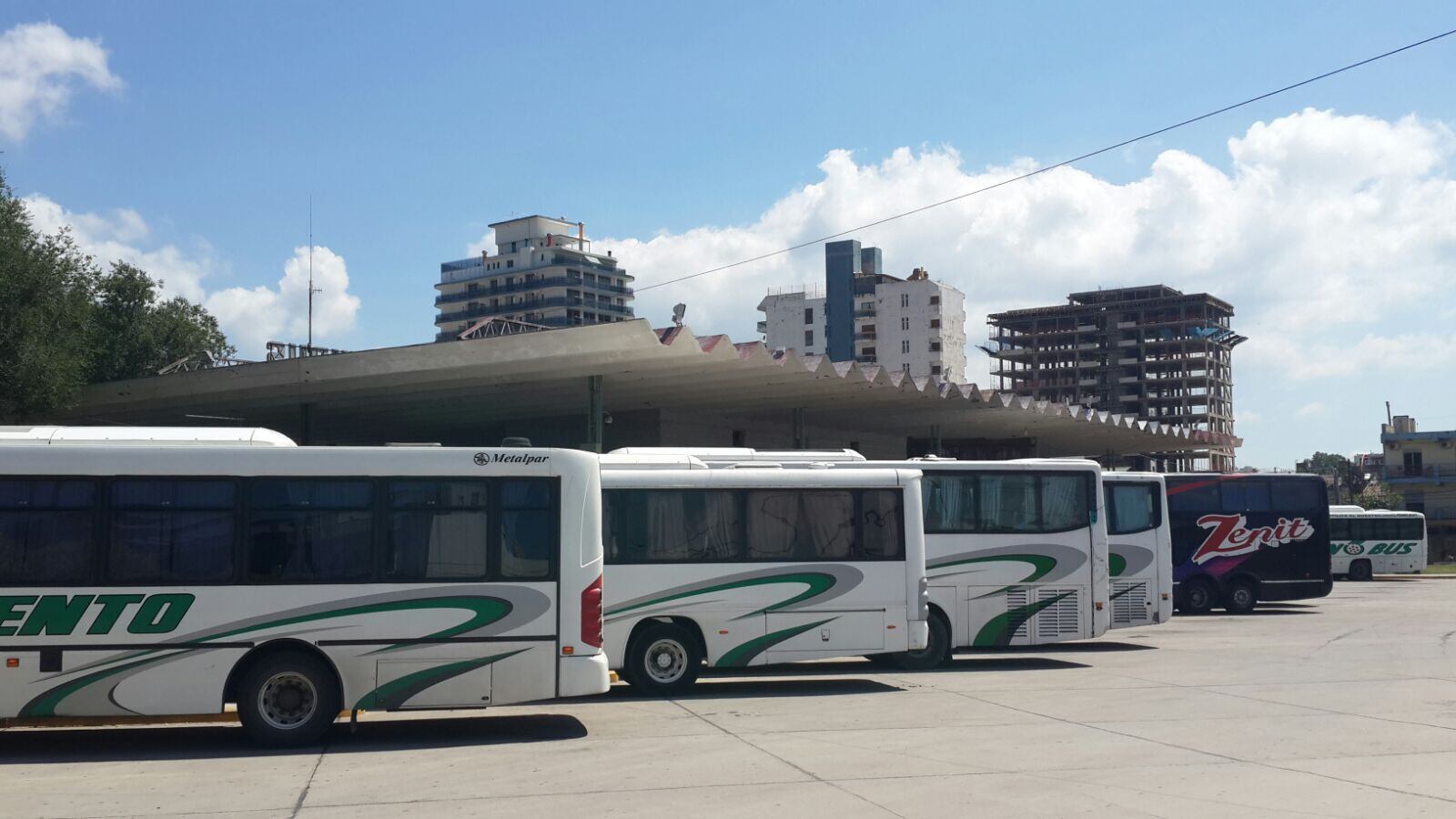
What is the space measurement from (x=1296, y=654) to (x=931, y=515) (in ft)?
20.6

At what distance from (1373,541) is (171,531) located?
166 feet

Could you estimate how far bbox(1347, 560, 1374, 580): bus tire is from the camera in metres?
51.2

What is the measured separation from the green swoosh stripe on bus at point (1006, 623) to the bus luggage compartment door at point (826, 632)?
3308 mm

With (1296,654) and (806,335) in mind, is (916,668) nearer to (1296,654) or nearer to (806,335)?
(1296,654)

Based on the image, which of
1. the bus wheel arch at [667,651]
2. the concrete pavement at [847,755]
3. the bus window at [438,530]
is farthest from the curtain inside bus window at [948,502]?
the bus window at [438,530]

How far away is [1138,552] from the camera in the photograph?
71.9 feet

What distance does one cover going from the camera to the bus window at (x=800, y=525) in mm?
15461

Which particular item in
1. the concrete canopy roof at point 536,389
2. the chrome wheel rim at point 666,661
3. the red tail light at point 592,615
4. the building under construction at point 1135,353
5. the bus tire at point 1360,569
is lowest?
the bus tire at point 1360,569

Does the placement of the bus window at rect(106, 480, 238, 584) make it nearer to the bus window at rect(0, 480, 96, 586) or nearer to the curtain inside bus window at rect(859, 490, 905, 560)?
the bus window at rect(0, 480, 96, 586)

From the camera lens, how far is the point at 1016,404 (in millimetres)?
43969

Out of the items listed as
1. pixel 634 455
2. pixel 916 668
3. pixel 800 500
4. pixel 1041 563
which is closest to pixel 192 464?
pixel 634 455

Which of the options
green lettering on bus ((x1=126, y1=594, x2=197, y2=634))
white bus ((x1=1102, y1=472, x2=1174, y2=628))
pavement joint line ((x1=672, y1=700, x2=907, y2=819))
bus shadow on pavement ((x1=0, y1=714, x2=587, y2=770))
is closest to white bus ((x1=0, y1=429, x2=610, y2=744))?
green lettering on bus ((x1=126, y1=594, x2=197, y2=634))

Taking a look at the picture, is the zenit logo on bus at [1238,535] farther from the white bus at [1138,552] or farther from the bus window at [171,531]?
the bus window at [171,531]

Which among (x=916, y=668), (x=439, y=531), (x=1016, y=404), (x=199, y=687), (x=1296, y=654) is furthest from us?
(x=1016, y=404)
